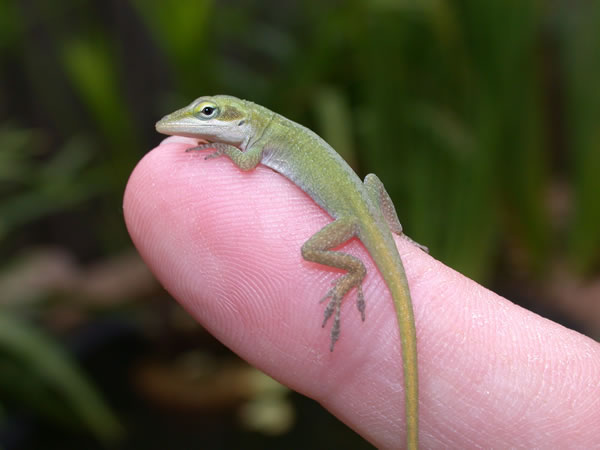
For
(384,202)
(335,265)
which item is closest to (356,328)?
(335,265)

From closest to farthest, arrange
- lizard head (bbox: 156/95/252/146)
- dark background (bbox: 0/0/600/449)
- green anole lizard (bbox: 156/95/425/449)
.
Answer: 1. green anole lizard (bbox: 156/95/425/449)
2. lizard head (bbox: 156/95/252/146)
3. dark background (bbox: 0/0/600/449)

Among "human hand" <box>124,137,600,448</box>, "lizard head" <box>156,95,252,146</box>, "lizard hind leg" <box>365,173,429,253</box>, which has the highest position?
"lizard head" <box>156,95,252,146</box>

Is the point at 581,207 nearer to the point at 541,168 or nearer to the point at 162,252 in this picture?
the point at 541,168

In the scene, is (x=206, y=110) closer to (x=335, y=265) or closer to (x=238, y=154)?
(x=238, y=154)

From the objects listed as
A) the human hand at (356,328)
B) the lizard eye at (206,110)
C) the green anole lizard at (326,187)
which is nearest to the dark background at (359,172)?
the green anole lizard at (326,187)

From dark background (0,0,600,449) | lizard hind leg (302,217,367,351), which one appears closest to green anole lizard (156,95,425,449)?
lizard hind leg (302,217,367,351)

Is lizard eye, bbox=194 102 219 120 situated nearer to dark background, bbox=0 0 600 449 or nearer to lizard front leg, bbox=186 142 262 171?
lizard front leg, bbox=186 142 262 171

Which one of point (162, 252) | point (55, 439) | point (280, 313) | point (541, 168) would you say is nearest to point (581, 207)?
point (541, 168)
